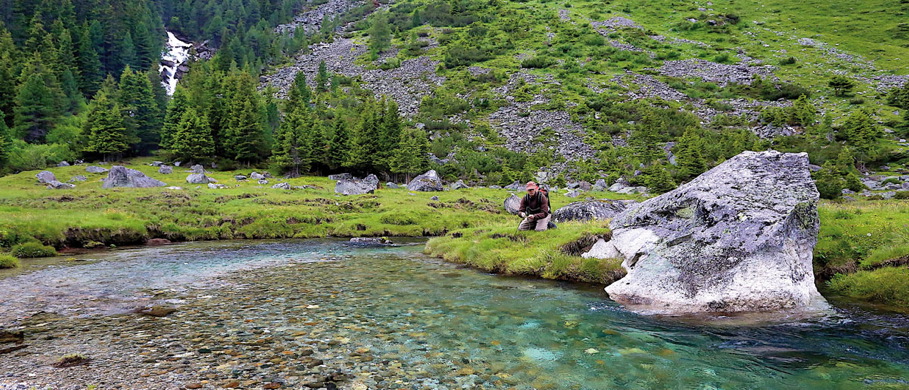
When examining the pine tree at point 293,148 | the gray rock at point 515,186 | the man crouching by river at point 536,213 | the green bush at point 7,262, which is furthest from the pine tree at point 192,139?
the man crouching by river at point 536,213

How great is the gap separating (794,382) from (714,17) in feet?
602

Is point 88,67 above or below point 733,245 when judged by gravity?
above

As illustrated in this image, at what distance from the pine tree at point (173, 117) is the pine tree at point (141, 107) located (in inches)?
249

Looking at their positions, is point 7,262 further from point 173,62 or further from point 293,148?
point 173,62

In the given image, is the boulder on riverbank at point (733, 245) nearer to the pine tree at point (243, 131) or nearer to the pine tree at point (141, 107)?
the pine tree at point (243, 131)

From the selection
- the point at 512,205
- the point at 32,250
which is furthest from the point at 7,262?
the point at 512,205

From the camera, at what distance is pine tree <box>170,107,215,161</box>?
73312 mm

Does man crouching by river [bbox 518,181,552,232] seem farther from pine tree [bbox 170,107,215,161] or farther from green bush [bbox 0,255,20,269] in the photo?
pine tree [bbox 170,107,215,161]

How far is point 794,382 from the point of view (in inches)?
259

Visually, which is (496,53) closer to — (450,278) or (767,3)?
(767,3)

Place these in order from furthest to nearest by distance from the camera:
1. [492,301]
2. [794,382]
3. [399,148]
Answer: [399,148], [492,301], [794,382]

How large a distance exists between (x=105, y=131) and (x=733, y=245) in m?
Result: 91.9

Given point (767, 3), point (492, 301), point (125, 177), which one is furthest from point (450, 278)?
point (767, 3)

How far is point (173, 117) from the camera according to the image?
262 feet
